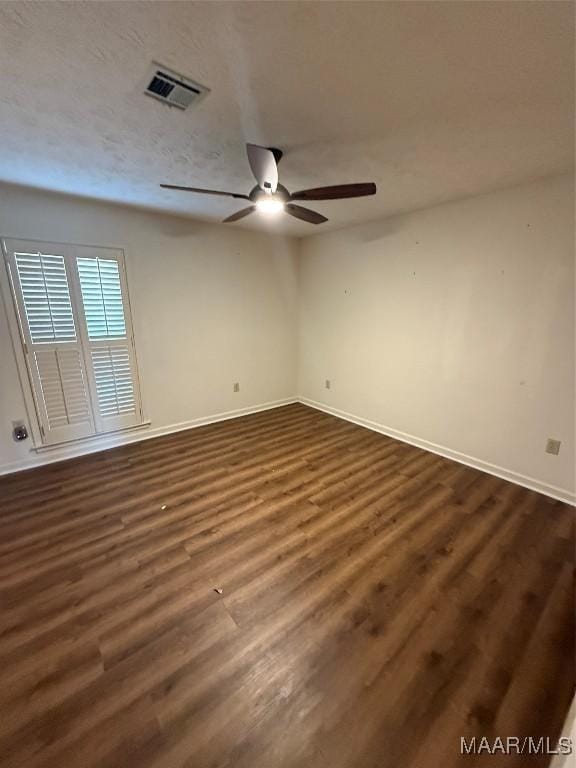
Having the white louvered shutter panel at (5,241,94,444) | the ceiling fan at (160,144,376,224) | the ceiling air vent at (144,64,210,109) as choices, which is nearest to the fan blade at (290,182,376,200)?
the ceiling fan at (160,144,376,224)

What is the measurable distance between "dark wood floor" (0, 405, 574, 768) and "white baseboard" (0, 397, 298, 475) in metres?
0.17

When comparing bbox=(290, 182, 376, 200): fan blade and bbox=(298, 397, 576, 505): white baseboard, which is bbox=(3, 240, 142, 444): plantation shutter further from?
bbox=(298, 397, 576, 505): white baseboard

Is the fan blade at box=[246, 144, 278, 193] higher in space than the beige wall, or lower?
higher

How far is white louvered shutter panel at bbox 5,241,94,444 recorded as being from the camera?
2.73 metres

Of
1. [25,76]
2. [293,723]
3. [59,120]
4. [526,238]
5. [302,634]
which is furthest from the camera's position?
[526,238]

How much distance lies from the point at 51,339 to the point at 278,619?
2.94m

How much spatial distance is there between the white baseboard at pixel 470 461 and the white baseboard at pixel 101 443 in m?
1.66

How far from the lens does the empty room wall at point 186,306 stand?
281cm

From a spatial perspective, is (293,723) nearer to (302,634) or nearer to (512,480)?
(302,634)

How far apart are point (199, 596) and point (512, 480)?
8.97ft

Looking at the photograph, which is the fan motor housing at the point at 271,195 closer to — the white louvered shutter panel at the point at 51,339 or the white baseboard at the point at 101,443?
the white louvered shutter panel at the point at 51,339

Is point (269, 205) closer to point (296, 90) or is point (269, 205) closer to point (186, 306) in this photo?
point (296, 90)

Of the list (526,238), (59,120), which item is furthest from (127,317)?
(526,238)

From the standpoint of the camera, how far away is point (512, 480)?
9.30 feet
